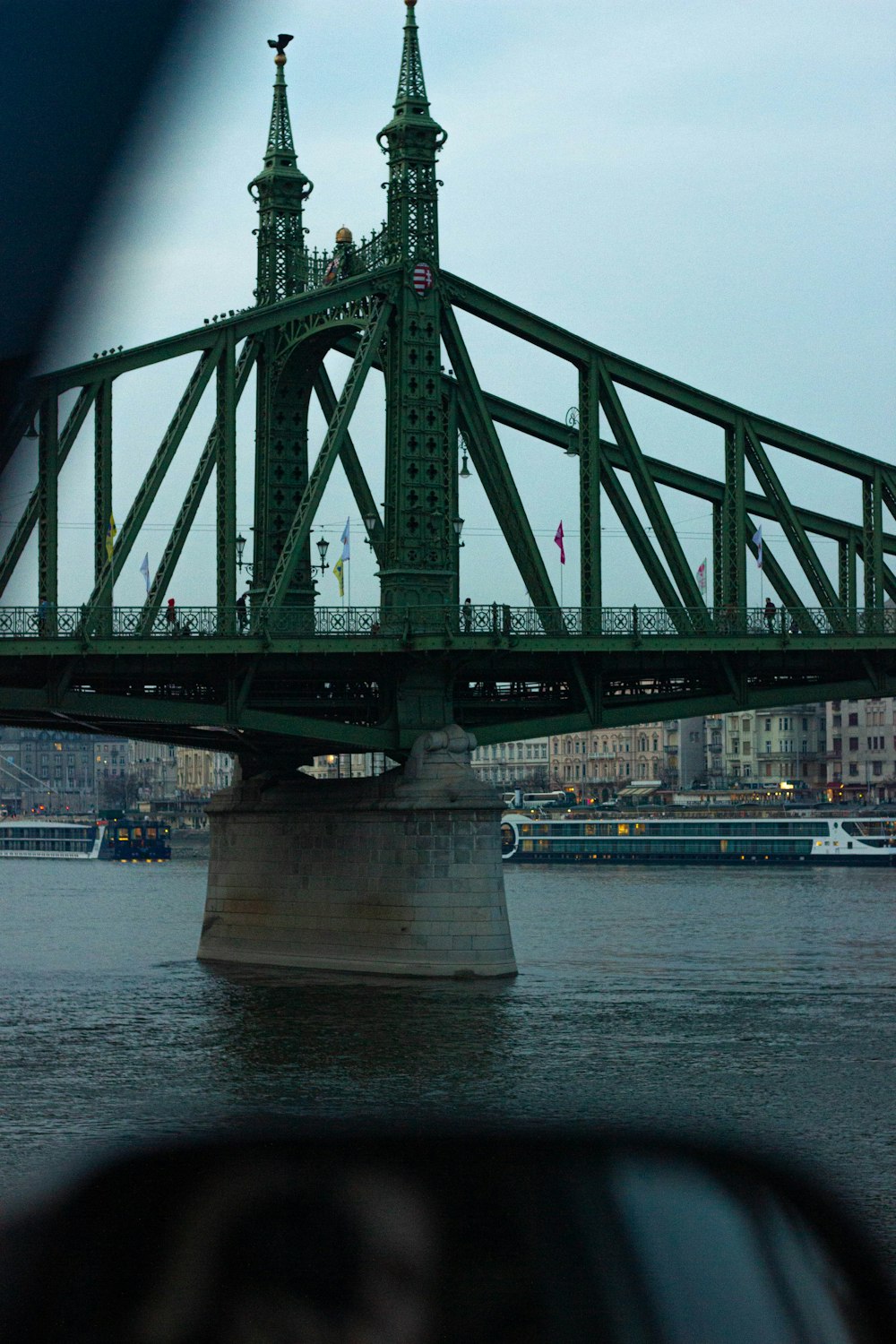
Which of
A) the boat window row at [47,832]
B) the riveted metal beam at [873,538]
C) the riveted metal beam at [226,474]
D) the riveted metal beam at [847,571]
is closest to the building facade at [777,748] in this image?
the boat window row at [47,832]

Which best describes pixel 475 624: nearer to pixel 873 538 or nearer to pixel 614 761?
pixel 873 538

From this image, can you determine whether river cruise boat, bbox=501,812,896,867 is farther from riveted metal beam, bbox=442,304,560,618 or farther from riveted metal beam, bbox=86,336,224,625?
riveted metal beam, bbox=86,336,224,625

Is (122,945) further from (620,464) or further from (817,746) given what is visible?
(817,746)

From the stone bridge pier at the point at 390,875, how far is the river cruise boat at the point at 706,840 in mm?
66732

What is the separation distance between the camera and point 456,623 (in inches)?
1914

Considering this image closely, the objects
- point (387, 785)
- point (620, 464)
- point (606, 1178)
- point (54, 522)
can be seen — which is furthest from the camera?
point (620, 464)

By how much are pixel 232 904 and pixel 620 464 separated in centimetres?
1732

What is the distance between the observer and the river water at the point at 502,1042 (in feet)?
93.2

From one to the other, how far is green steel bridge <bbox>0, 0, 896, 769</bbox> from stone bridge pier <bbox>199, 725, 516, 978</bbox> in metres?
1.57


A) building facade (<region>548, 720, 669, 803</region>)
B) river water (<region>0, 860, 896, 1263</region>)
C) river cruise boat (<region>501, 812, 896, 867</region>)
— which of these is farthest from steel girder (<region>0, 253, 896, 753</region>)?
building facade (<region>548, 720, 669, 803</region>)

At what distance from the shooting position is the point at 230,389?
156 feet

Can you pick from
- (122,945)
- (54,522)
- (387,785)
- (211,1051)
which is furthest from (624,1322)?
(122,945)

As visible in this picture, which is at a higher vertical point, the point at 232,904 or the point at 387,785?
the point at 387,785

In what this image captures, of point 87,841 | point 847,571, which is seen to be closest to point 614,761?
point 87,841
